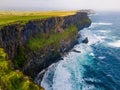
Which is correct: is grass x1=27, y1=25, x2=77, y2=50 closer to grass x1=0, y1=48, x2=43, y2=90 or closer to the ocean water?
the ocean water

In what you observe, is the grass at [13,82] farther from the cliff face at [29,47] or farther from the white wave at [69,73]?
the white wave at [69,73]

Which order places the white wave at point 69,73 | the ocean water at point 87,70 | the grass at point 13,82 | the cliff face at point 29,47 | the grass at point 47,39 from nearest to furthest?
the grass at point 13,82, the cliff face at point 29,47, the white wave at point 69,73, the ocean water at point 87,70, the grass at point 47,39

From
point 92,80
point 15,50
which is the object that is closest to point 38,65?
point 15,50

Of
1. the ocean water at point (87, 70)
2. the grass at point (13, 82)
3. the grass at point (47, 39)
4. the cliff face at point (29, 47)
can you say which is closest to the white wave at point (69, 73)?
the ocean water at point (87, 70)

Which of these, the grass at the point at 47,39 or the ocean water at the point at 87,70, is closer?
the ocean water at the point at 87,70

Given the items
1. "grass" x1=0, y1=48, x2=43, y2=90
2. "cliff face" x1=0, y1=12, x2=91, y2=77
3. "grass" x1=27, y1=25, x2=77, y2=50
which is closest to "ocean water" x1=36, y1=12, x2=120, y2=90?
"cliff face" x1=0, y1=12, x2=91, y2=77
